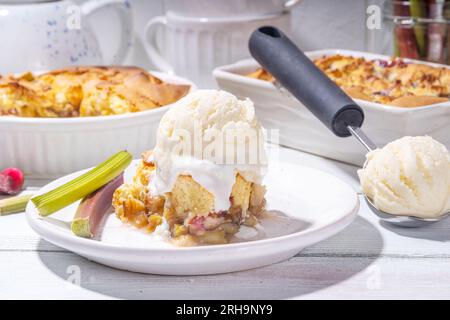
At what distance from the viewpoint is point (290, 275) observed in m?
0.99

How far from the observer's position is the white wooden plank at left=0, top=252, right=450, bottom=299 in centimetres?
94

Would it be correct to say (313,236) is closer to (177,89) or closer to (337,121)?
(337,121)

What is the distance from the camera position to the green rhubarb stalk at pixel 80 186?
3.52ft

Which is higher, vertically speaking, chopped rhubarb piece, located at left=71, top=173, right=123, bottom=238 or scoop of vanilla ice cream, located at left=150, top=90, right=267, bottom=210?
scoop of vanilla ice cream, located at left=150, top=90, right=267, bottom=210

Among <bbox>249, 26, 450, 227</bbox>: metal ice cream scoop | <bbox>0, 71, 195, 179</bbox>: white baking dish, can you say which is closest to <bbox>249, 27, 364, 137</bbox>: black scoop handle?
<bbox>249, 26, 450, 227</bbox>: metal ice cream scoop

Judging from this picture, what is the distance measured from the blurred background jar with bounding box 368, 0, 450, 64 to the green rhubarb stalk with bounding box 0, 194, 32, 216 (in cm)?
93

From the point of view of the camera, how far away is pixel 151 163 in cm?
115

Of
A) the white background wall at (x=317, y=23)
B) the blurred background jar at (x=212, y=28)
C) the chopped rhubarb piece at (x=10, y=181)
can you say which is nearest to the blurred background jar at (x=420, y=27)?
the blurred background jar at (x=212, y=28)

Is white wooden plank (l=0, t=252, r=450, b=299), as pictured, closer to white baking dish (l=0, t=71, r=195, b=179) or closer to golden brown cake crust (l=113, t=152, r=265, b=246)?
golden brown cake crust (l=113, t=152, r=265, b=246)

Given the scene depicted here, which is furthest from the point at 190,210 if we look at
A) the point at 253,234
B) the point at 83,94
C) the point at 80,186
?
the point at 83,94

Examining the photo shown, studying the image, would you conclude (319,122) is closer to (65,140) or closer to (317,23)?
(65,140)

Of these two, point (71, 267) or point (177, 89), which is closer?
point (71, 267)

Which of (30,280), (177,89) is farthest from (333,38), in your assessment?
(30,280)

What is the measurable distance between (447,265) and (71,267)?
0.49 metres
